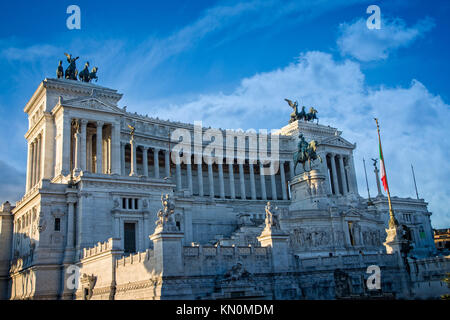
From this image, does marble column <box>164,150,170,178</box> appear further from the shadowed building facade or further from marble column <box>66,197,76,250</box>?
marble column <box>66,197,76,250</box>

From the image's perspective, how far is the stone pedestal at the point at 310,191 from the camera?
58956mm

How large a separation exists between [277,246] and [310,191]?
2318cm

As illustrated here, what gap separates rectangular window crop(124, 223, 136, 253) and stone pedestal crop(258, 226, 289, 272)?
17.2m

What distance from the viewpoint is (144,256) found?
33.4 m

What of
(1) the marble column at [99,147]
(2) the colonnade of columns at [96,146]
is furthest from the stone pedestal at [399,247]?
(1) the marble column at [99,147]

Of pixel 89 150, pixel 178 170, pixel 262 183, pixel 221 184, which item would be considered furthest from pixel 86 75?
pixel 262 183

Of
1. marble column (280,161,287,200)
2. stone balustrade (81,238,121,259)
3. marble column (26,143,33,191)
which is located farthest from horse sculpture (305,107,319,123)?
stone balustrade (81,238,121,259)

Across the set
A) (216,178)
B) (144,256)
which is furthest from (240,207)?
(144,256)

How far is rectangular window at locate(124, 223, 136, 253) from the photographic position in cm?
4984

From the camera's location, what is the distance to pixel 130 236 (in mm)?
50750

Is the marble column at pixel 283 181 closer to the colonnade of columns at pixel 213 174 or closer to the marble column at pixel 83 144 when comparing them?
the colonnade of columns at pixel 213 174

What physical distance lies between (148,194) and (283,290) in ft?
72.3

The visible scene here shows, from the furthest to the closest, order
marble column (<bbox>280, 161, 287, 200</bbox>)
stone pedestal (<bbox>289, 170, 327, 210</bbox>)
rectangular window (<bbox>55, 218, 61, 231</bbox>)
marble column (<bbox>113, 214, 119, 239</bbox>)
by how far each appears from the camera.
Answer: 1. marble column (<bbox>280, 161, 287, 200</bbox>)
2. stone pedestal (<bbox>289, 170, 327, 210</bbox>)
3. marble column (<bbox>113, 214, 119, 239</bbox>)
4. rectangular window (<bbox>55, 218, 61, 231</bbox>)

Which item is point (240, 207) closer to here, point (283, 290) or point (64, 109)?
point (64, 109)
